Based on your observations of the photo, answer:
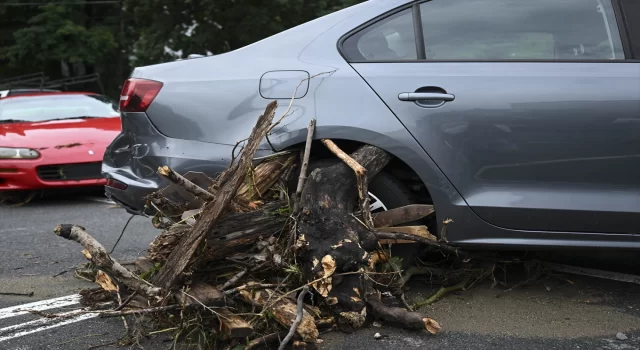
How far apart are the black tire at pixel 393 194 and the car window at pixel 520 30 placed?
64cm

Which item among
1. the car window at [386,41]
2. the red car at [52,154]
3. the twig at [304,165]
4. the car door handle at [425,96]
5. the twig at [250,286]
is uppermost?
the car window at [386,41]

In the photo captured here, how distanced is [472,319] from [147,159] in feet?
5.99

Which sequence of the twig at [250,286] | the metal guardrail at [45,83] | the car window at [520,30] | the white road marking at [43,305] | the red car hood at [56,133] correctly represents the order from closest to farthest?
the twig at [250,286] < the car window at [520,30] < the white road marking at [43,305] < the red car hood at [56,133] < the metal guardrail at [45,83]

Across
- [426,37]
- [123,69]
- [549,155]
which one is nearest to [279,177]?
[426,37]

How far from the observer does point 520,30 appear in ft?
11.4

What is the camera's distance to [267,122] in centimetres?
330

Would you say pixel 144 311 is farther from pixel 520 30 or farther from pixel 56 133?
pixel 56 133

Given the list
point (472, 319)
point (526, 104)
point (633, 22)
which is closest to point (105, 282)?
point (472, 319)

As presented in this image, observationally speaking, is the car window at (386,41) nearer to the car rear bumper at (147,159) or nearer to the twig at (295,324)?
the car rear bumper at (147,159)

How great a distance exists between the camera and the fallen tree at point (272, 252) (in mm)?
2949

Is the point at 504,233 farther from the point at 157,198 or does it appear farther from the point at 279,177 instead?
the point at 157,198

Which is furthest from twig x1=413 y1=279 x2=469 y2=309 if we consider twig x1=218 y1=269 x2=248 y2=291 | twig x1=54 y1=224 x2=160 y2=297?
twig x1=54 y1=224 x2=160 y2=297

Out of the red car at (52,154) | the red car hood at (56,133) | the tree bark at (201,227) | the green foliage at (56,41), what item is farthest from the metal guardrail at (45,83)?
the tree bark at (201,227)

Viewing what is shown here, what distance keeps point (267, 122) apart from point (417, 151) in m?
0.71
